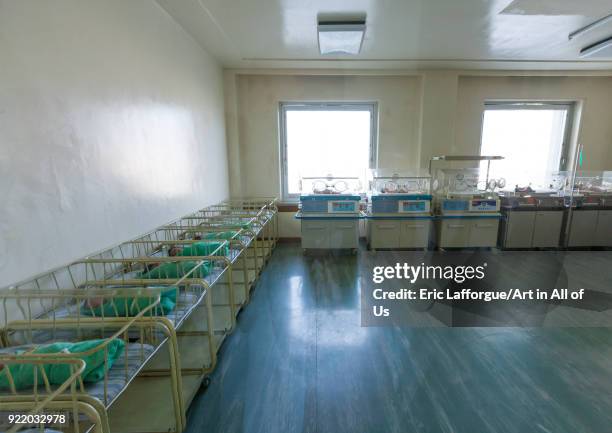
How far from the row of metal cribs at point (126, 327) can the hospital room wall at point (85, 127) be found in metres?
0.14

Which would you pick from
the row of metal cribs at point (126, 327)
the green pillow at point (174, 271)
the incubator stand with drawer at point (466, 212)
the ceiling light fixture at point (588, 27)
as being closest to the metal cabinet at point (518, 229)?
the incubator stand with drawer at point (466, 212)

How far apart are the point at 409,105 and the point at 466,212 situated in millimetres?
1745

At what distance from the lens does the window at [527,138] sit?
4504 millimetres

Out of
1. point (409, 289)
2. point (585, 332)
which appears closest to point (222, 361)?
point (409, 289)

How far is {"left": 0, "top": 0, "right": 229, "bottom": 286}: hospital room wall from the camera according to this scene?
Answer: 4.22 feet

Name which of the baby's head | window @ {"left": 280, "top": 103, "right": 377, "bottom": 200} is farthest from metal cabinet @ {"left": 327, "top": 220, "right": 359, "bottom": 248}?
the baby's head

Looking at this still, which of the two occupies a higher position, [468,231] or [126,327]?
[126,327]

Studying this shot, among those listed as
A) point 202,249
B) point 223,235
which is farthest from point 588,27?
point 202,249

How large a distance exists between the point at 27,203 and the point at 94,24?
1130 millimetres

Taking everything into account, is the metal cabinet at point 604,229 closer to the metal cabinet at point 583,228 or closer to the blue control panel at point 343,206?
the metal cabinet at point 583,228

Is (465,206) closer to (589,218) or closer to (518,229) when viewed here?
(518,229)

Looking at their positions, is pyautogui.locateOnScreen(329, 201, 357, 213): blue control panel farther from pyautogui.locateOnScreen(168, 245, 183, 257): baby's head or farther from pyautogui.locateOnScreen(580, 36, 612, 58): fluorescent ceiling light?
pyautogui.locateOnScreen(580, 36, 612, 58): fluorescent ceiling light

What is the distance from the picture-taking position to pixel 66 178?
1.53 m

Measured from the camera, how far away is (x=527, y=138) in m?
4.62
